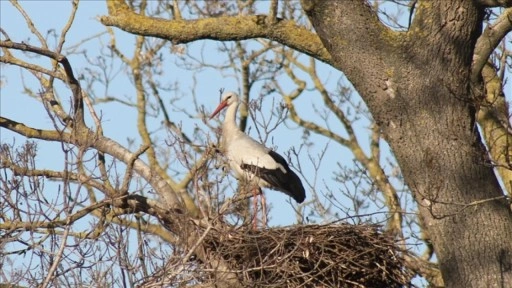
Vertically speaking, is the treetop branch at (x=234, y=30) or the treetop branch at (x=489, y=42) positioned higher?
Answer: the treetop branch at (x=234, y=30)

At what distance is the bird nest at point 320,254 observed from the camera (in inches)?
279

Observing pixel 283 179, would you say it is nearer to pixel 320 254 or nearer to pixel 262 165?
pixel 262 165

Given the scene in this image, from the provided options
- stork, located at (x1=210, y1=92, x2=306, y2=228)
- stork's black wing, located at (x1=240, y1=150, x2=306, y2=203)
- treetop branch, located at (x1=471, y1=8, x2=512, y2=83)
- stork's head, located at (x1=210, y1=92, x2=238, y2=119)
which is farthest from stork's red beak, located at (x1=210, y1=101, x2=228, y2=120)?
treetop branch, located at (x1=471, y1=8, x2=512, y2=83)

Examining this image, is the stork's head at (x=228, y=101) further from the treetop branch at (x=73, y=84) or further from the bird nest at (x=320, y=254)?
the treetop branch at (x=73, y=84)

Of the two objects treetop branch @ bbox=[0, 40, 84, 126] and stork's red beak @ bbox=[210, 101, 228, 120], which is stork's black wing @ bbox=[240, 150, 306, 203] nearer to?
stork's red beak @ bbox=[210, 101, 228, 120]

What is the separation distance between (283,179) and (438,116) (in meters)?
3.55

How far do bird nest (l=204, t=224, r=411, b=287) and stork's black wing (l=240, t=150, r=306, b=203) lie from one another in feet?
5.69

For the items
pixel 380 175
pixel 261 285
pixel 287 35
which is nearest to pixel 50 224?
pixel 261 285

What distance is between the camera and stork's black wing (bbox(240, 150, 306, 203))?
9441 mm

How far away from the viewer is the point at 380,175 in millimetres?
11062

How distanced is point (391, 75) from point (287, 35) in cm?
98

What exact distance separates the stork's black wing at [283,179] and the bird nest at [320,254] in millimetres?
1735

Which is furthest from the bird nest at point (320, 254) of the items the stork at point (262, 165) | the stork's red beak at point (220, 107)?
the stork's red beak at point (220, 107)

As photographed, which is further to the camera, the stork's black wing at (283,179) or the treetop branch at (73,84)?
the stork's black wing at (283,179)
